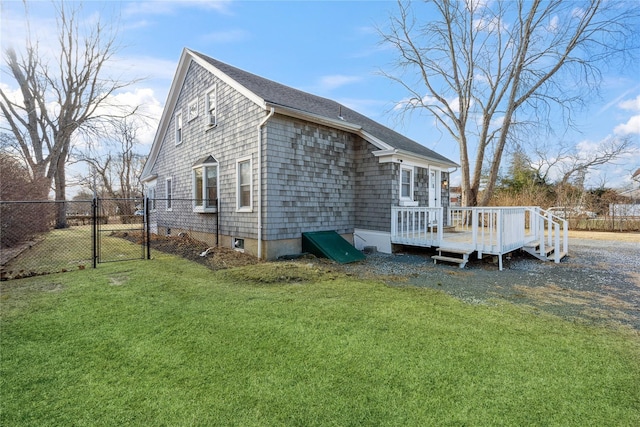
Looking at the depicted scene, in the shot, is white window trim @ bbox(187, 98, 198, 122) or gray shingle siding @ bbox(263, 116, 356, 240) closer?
gray shingle siding @ bbox(263, 116, 356, 240)

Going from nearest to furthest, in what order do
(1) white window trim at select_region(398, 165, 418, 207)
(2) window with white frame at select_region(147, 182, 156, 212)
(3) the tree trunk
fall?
(1) white window trim at select_region(398, 165, 418, 207)
(2) window with white frame at select_region(147, 182, 156, 212)
(3) the tree trunk

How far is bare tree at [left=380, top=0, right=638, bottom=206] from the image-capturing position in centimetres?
1294

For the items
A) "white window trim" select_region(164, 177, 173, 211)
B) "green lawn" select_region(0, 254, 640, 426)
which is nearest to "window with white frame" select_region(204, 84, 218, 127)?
"white window trim" select_region(164, 177, 173, 211)

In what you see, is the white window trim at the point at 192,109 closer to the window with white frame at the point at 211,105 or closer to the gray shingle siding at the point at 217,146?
the gray shingle siding at the point at 217,146

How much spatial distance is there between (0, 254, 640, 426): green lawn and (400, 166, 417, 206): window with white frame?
5079 mm

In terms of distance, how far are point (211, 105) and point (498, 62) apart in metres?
13.7

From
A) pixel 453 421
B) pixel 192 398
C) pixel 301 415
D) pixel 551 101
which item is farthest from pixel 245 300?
pixel 551 101

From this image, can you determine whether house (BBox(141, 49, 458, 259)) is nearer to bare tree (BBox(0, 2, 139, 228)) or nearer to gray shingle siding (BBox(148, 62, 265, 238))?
gray shingle siding (BBox(148, 62, 265, 238))

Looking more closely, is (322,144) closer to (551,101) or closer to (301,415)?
(301,415)

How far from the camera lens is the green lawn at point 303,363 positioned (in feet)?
7.01

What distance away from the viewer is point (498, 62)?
1479 cm

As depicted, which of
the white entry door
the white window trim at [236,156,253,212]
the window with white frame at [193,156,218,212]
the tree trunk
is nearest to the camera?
the white window trim at [236,156,253,212]

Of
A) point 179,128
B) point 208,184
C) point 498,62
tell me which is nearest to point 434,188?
point 208,184

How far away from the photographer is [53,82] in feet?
57.9
